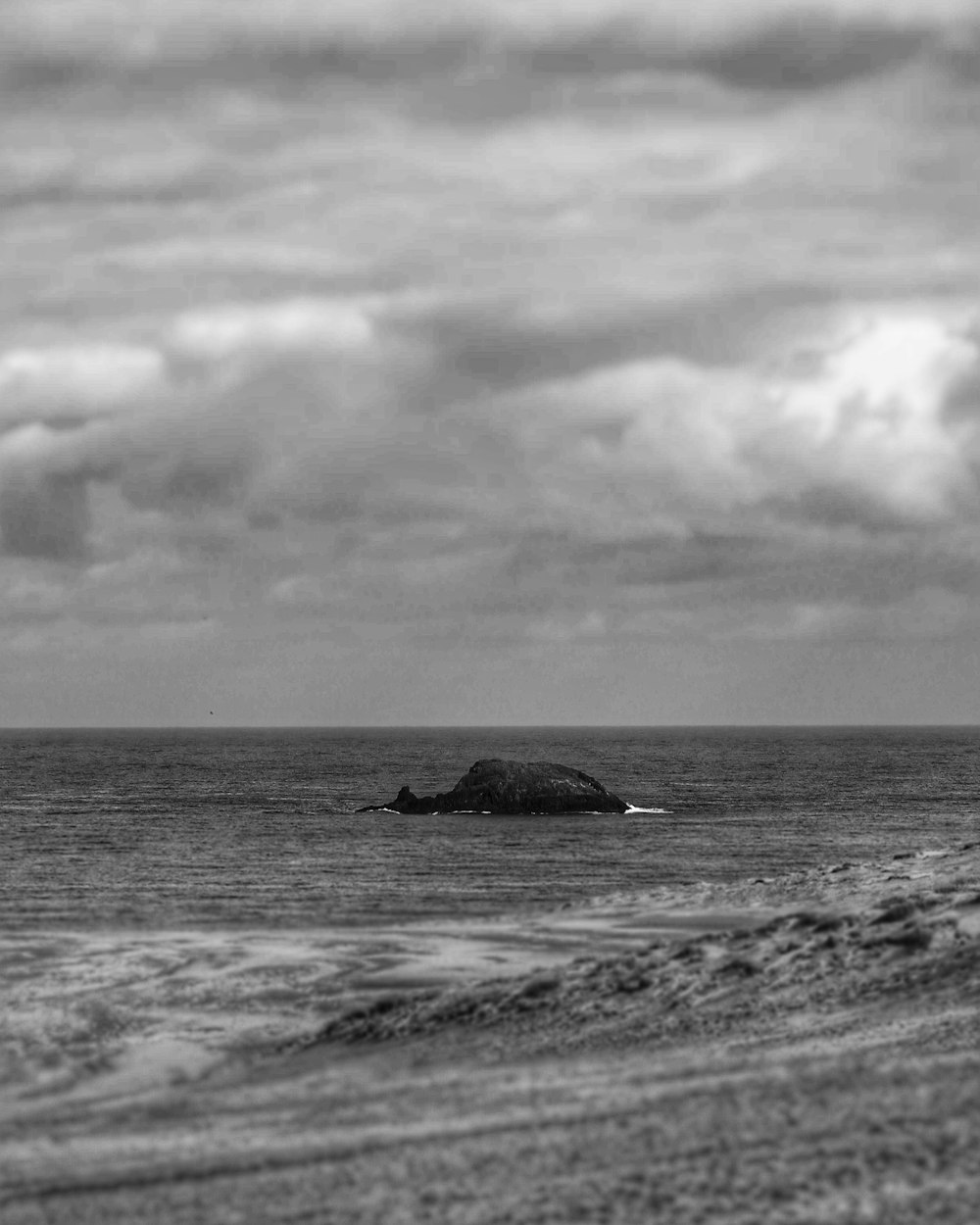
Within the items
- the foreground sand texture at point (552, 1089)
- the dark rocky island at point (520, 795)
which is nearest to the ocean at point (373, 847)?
the dark rocky island at point (520, 795)

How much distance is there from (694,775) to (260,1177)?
493 ft

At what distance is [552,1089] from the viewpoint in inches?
893

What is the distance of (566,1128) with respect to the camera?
66.3ft

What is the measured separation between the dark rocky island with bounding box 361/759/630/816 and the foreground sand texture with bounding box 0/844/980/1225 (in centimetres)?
6169

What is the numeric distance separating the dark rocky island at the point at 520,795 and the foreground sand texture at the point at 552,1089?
61.7 metres

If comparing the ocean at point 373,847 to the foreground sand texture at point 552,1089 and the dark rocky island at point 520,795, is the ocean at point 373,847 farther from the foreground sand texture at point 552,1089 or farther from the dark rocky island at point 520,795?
the foreground sand texture at point 552,1089

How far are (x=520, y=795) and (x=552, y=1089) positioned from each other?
252ft

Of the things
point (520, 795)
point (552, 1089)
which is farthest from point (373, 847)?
point (552, 1089)

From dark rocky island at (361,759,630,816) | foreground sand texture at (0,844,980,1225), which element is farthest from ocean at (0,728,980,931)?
foreground sand texture at (0,844,980,1225)

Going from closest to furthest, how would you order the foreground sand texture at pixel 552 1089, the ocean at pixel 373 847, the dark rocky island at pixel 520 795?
the foreground sand texture at pixel 552 1089 → the ocean at pixel 373 847 → the dark rocky island at pixel 520 795

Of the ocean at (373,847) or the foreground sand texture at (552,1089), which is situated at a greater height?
the foreground sand texture at (552,1089)

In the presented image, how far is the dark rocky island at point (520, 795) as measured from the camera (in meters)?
99.3

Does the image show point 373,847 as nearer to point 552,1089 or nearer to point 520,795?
point 520,795

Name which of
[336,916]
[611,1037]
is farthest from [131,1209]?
[336,916]
